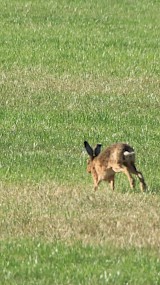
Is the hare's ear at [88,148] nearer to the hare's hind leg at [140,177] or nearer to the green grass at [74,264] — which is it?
the hare's hind leg at [140,177]

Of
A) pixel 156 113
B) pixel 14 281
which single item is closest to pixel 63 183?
pixel 14 281

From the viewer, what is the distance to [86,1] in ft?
93.0

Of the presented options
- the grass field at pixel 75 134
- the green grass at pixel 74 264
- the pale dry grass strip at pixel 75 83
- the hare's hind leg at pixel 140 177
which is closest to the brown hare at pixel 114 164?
the hare's hind leg at pixel 140 177

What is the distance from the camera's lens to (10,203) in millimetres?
11875

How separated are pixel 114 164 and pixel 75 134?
3.57 metres

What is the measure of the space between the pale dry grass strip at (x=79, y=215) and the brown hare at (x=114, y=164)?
224 millimetres

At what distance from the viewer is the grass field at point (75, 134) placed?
986 centimetres

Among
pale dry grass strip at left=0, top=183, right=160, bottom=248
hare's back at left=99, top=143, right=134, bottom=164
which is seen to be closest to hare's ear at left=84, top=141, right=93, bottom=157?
hare's back at left=99, top=143, right=134, bottom=164

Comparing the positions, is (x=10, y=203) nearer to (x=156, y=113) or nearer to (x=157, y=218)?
(x=157, y=218)

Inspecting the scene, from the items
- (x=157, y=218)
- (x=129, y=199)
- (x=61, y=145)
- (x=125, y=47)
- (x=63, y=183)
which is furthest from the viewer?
(x=125, y=47)

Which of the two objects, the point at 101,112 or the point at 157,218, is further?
the point at 101,112

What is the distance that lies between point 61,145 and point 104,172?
8.84ft

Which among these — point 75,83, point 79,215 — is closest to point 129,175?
point 79,215

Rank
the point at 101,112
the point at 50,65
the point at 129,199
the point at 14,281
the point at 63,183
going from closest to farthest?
the point at 14,281 < the point at 129,199 < the point at 63,183 < the point at 101,112 < the point at 50,65
